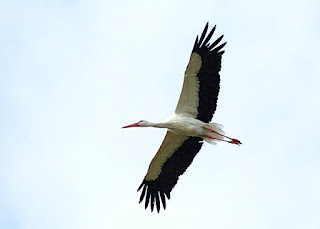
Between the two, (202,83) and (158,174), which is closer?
(202,83)

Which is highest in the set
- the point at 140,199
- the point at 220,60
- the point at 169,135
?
the point at 220,60

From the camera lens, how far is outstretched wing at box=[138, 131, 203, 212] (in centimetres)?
1992

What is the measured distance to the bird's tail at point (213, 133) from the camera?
19.2 meters

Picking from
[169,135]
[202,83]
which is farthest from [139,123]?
[202,83]

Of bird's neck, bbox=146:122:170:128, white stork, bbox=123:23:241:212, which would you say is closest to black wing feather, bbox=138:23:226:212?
white stork, bbox=123:23:241:212

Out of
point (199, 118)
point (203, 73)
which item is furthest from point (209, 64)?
point (199, 118)

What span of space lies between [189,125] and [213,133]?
23.0 inches

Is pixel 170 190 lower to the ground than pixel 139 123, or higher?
lower

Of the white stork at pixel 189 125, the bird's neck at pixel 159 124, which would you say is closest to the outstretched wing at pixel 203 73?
the white stork at pixel 189 125

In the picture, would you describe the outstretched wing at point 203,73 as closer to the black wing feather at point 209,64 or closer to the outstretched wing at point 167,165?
the black wing feather at point 209,64

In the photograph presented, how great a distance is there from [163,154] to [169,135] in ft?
1.82

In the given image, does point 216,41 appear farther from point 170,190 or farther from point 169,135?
point 170,190

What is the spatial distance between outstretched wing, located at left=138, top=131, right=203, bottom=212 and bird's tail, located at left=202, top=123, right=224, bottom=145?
463 millimetres

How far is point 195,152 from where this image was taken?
65.5ft
